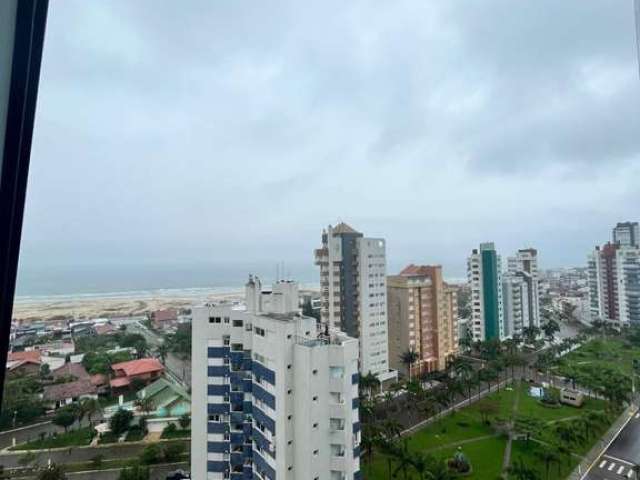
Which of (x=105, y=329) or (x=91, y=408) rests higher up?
(x=105, y=329)

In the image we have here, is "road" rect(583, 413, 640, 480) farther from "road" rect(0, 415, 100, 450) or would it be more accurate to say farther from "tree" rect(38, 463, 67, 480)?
"road" rect(0, 415, 100, 450)

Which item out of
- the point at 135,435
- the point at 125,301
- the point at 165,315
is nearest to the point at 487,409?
the point at 135,435

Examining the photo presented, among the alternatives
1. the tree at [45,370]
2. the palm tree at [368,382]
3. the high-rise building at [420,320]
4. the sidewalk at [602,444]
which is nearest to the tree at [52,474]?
the tree at [45,370]

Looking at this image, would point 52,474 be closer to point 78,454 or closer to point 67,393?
point 78,454

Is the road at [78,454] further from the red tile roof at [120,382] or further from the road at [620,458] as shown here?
the road at [620,458]

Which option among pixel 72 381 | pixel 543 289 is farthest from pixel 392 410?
pixel 543 289

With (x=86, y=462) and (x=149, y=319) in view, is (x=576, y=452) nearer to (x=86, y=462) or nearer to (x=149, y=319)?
(x=86, y=462)
